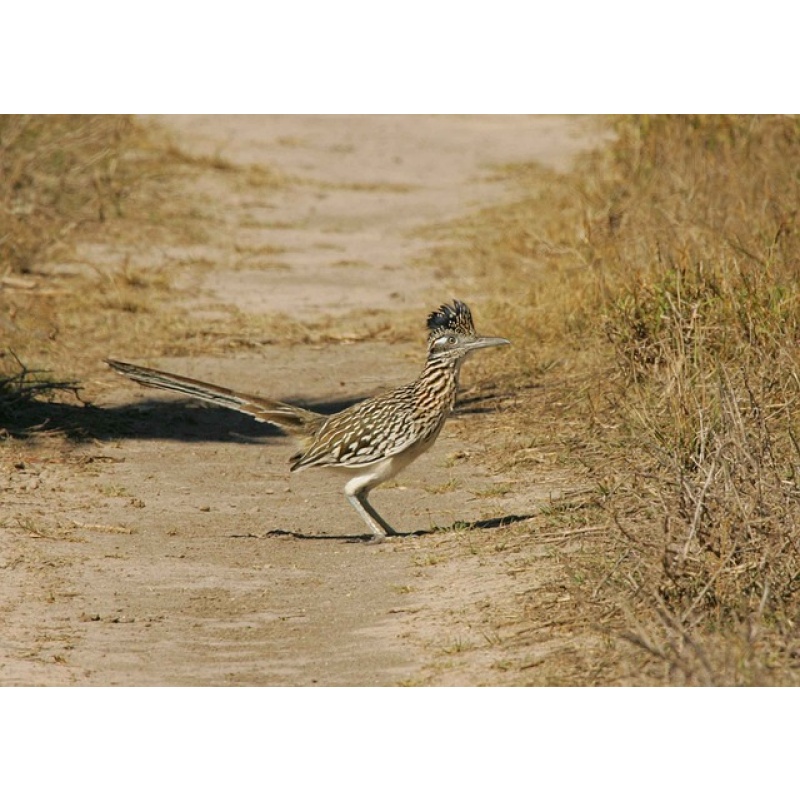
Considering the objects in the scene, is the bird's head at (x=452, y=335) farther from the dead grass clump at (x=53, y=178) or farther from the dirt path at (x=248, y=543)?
the dead grass clump at (x=53, y=178)

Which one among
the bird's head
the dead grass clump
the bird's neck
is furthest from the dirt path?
the dead grass clump

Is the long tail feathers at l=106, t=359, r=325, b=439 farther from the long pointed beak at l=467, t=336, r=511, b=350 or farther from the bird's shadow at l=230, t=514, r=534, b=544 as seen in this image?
the long pointed beak at l=467, t=336, r=511, b=350

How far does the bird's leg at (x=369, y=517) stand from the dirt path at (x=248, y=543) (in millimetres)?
109

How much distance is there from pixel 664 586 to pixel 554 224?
30.9 ft

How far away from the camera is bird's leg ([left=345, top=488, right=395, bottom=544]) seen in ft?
26.2

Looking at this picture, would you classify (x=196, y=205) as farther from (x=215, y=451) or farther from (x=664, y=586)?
(x=664, y=586)

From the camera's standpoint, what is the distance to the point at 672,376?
7992 millimetres

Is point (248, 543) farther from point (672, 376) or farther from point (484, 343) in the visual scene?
point (672, 376)

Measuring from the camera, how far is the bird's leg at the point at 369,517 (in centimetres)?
800

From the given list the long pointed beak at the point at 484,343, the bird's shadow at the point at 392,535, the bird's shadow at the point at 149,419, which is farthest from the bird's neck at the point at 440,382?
the bird's shadow at the point at 149,419

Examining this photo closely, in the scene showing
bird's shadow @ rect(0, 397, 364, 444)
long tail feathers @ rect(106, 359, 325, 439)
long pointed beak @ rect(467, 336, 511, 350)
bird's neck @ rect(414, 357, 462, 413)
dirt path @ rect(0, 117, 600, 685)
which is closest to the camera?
dirt path @ rect(0, 117, 600, 685)

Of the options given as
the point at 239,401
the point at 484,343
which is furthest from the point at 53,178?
the point at 484,343

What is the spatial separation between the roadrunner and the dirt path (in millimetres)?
408

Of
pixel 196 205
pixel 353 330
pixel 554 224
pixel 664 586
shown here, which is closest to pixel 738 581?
pixel 664 586
